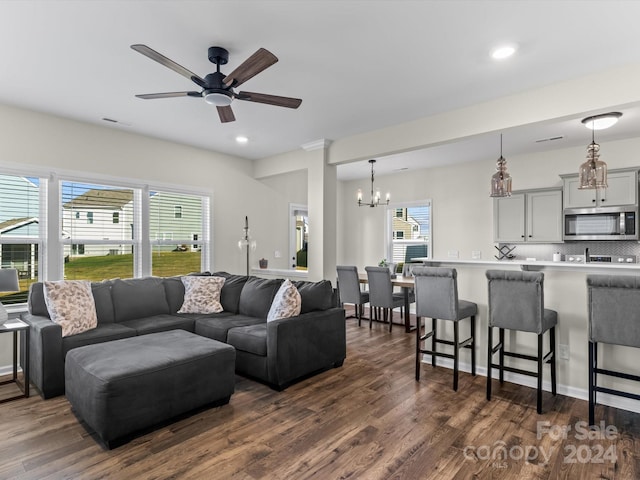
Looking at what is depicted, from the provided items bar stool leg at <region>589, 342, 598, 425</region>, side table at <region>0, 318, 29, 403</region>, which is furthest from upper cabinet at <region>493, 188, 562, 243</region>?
side table at <region>0, 318, 29, 403</region>

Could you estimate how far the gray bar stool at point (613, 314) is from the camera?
249cm

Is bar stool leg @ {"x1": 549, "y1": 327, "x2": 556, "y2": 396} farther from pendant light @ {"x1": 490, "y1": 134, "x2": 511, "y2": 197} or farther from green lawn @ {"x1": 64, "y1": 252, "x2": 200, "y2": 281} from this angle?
green lawn @ {"x1": 64, "y1": 252, "x2": 200, "y2": 281}

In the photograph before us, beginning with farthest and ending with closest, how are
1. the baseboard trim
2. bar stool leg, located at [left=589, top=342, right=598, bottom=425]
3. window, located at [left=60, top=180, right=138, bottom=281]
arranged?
window, located at [left=60, top=180, right=138, bottom=281] < the baseboard trim < bar stool leg, located at [left=589, top=342, right=598, bottom=425]

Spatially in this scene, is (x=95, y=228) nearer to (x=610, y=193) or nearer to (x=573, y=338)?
(x=573, y=338)

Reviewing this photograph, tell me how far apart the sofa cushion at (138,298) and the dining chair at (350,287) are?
2.68 meters

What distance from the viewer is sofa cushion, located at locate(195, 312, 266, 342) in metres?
3.75

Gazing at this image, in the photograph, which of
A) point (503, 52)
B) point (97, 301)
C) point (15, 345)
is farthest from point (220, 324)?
point (503, 52)

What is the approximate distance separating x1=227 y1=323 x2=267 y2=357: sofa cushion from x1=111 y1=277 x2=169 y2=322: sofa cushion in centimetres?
116

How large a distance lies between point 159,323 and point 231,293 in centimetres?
92

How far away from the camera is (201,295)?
14.5 feet

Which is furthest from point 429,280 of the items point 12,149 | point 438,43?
point 12,149

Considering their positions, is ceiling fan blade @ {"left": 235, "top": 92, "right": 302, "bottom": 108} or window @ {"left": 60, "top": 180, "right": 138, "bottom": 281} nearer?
ceiling fan blade @ {"left": 235, "top": 92, "right": 302, "bottom": 108}

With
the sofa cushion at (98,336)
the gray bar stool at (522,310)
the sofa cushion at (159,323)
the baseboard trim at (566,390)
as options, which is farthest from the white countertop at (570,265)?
the sofa cushion at (98,336)

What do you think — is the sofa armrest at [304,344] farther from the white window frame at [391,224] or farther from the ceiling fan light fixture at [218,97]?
the white window frame at [391,224]
